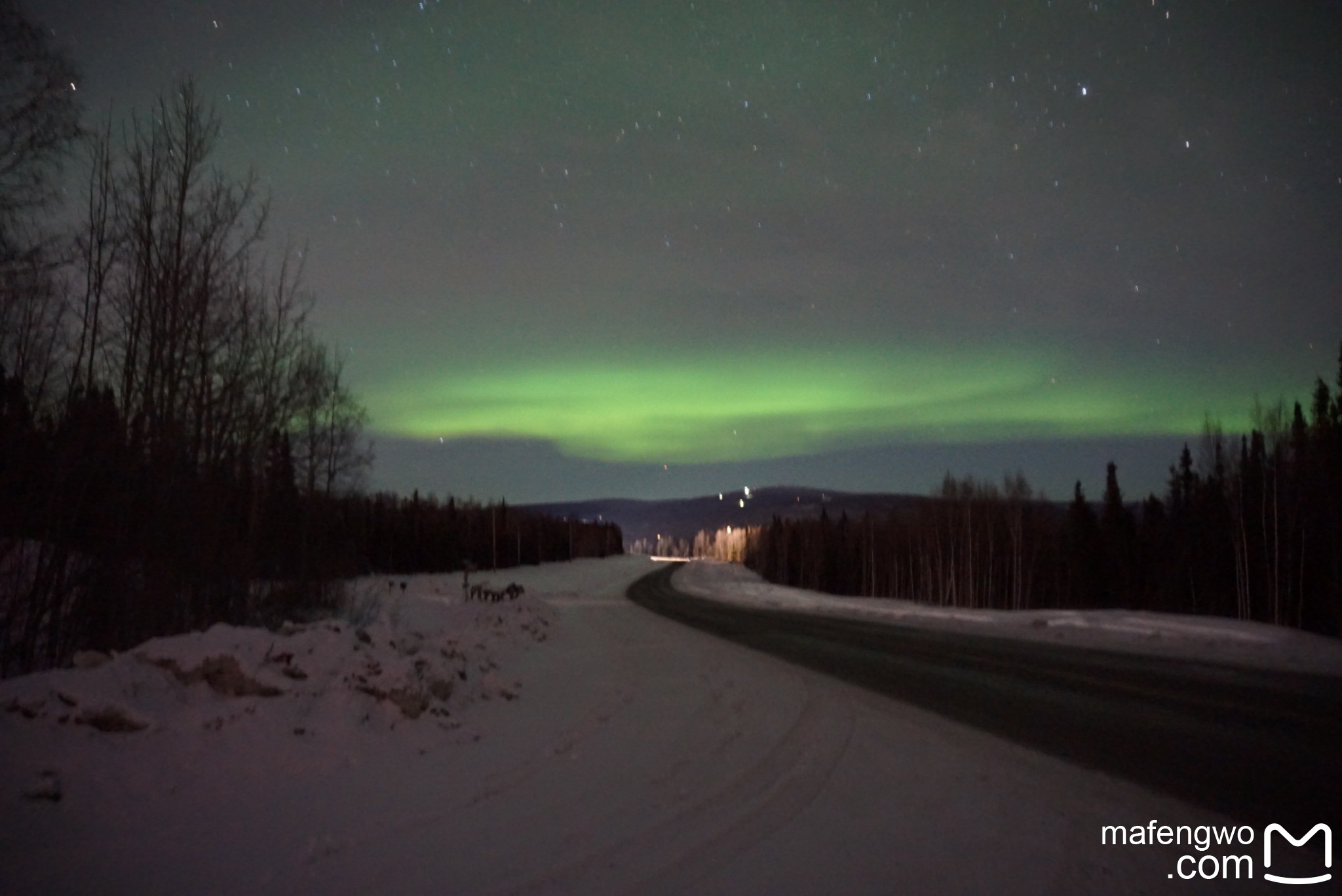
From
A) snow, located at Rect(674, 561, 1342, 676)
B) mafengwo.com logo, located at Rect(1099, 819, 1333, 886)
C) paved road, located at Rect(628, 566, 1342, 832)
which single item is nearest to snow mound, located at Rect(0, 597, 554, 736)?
mafengwo.com logo, located at Rect(1099, 819, 1333, 886)

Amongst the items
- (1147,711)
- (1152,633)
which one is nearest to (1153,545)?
(1152,633)

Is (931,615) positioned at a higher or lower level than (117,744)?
lower

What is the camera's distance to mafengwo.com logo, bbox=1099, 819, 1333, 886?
487cm

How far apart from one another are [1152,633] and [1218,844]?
1648 centimetres

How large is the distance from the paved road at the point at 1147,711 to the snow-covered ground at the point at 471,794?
702mm

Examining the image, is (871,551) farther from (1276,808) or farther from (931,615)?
(1276,808)

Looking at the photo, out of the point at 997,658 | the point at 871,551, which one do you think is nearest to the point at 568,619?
the point at 997,658

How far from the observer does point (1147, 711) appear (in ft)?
32.2

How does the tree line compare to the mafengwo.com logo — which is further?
the tree line

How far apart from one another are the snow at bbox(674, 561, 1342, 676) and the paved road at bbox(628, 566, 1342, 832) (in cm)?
153

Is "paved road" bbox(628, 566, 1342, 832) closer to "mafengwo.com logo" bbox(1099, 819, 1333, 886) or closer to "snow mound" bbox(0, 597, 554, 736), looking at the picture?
"mafengwo.com logo" bbox(1099, 819, 1333, 886)

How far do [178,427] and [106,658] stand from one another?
5603mm

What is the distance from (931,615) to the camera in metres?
28.6

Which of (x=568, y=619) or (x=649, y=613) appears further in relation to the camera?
(x=649, y=613)
